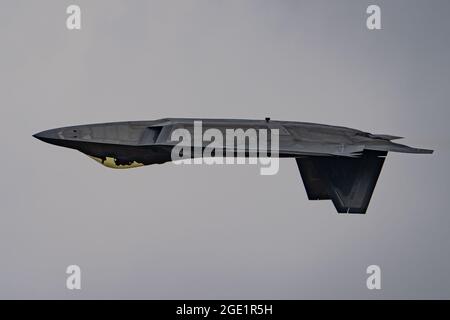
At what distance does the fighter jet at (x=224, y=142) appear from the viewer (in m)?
57.9

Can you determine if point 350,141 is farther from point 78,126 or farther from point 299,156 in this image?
point 78,126

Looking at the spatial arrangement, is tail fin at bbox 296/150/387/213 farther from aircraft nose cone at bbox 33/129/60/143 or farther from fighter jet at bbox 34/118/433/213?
aircraft nose cone at bbox 33/129/60/143

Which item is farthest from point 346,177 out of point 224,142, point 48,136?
point 48,136

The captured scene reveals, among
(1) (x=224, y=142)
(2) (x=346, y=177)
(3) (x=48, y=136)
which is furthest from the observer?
(2) (x=346, y=177)

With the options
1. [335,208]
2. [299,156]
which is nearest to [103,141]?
[299,156]

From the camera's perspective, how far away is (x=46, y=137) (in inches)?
2357

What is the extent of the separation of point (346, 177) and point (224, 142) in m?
9.42

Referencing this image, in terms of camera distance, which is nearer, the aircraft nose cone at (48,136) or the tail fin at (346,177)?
the aircraft nose cone at (48,136)

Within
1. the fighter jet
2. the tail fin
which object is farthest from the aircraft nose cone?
the tail fin

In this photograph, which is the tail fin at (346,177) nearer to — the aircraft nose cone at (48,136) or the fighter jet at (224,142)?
the fighter jet at (224,142)

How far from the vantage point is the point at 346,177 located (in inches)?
2496

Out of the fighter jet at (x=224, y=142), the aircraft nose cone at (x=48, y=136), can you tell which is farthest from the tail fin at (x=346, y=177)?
the aircraft nose cone at (x=48, y=136)

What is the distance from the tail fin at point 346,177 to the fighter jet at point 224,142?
8 centimetres

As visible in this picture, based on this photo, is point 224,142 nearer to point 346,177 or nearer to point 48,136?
point 346,177
